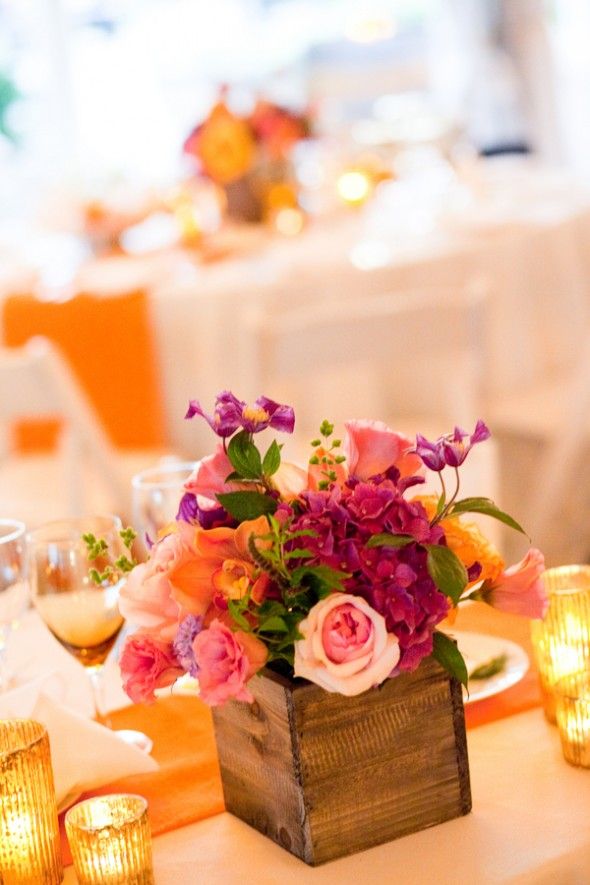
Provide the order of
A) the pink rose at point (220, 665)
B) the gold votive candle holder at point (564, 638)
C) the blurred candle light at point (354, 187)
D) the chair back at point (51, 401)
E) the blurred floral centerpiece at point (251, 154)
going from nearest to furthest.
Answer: the pink rose at point (220, 665) < the gold votive candle holder at point (564, 638) < the chair back at point (51, 401) < the blurred floral centerpiece at point (251, 154) < the blurred candle light at point (354, 187)

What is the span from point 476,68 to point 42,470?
3614 millimetres

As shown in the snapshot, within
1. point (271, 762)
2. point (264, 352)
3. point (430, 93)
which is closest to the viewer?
point (271, 762)

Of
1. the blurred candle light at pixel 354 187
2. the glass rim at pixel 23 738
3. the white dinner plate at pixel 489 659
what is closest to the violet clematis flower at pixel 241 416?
the glass rim at pixel 23 738

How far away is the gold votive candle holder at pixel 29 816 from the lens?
890 mm

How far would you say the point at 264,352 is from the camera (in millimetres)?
2488

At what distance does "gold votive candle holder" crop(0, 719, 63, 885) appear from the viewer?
890 mm

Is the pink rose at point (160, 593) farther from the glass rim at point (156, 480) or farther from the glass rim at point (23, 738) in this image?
the glass rim at point (156, 480)

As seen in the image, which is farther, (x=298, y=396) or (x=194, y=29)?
(x=194, y=29)

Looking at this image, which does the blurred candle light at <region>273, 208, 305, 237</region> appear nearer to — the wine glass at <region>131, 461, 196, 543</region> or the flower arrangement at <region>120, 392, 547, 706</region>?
the wine glass at <region>131, 461, 196, 543</region>

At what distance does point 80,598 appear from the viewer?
113 centimetres

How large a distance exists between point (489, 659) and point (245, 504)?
41 centimetres

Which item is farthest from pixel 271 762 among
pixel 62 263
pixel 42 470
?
pixel 62 263

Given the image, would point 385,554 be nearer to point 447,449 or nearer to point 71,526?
point 447,449

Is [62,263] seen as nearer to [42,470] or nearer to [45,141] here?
[42,470]
